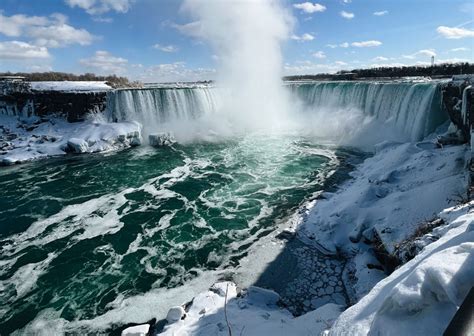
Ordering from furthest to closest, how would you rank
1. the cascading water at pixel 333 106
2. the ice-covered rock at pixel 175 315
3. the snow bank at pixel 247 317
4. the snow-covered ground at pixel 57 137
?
the snow-covered ground at pixel 57 137 < the cascading water at pixel 333 106 < the ice-covered rock at pixel 175 315 < the snow bank at pixel 247 317

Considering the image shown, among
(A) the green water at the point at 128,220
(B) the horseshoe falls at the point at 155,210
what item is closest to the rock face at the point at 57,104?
(B) the horseshoe falls at the point at 155,210

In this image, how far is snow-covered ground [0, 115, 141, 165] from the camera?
1833 cm

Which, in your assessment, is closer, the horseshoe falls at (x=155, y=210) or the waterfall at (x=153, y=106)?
the horseshoe falls at (x=155, y=210)

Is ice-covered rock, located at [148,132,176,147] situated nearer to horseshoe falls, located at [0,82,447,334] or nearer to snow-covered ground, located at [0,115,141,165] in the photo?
horseshoe falls, located at [0,82,447,334]

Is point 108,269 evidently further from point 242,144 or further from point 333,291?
point 242,144

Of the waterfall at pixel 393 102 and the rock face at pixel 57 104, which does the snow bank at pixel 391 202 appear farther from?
the rock face at pixel 57 104

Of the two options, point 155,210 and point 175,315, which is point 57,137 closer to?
point 155,210

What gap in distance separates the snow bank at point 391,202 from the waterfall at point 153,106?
54.9 ft

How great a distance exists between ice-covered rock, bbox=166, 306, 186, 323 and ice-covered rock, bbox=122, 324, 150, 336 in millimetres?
368

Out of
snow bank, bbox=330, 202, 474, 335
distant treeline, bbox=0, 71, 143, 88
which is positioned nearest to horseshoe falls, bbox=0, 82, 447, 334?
snow bank, bbox=330, 202, 474, 335

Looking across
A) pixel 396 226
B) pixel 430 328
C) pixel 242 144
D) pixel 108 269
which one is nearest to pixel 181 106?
pixel 242 144

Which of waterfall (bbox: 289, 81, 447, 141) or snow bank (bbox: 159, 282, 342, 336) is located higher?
waterfall (bbox: 289, 81, 447, 141)

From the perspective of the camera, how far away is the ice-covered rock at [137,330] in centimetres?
A: 480

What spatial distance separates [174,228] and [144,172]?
20.7 ft
